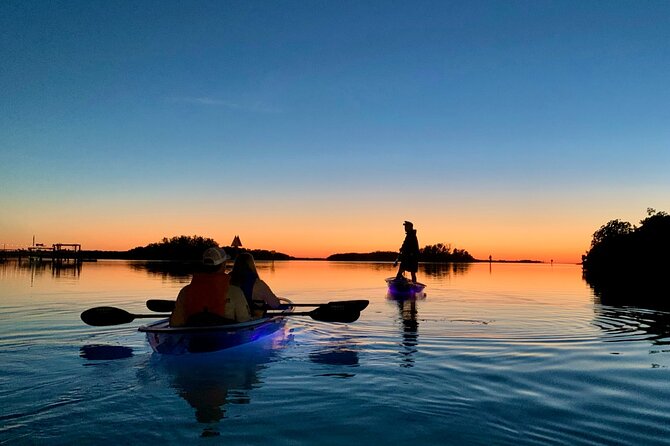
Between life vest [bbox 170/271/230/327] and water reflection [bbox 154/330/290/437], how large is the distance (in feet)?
2.65

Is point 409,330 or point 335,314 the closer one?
point 335,314

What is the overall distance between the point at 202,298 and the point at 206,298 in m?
0.07

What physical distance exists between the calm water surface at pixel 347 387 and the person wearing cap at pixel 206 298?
2.36 feet

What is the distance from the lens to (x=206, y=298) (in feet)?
29.7

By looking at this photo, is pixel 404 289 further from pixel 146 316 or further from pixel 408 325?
pixel 146 316

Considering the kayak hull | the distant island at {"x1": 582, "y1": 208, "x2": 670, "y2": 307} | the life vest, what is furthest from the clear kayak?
the distant island at {"x1": 582, "y1": 208, "x2": 670, "y2": 307}

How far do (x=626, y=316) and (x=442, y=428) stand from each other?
44.7 feet

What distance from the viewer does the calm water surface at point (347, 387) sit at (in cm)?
512

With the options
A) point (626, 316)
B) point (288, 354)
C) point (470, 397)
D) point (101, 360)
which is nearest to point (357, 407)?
point (470, 397)

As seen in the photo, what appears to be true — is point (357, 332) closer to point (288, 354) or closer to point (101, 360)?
point (288, 354)

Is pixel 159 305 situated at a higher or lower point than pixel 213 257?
lower

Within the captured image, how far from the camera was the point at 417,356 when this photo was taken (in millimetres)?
9172

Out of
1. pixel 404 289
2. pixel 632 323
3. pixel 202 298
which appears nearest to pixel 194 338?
pixel 202 298

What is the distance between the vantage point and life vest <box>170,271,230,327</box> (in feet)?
29.5
